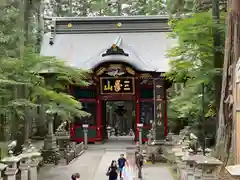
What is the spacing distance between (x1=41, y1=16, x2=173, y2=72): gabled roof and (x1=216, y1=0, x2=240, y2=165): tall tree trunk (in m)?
15.5

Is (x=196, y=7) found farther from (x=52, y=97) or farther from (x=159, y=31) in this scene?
(x=159, y=31)

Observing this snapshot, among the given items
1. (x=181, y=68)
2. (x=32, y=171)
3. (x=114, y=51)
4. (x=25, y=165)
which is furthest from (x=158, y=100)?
(x=25, y=165)

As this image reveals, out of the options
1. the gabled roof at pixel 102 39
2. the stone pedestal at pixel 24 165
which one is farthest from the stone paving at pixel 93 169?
the gabled roof at pixel 102 39

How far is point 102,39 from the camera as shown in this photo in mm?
29781

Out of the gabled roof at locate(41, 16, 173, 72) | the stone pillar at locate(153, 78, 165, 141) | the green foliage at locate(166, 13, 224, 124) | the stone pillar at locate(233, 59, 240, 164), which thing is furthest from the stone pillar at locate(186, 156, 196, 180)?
the gabled roof at locate(41, 16, 173, 72)

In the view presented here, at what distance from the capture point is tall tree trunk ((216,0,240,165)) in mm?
10750

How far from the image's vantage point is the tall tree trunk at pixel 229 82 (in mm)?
10750

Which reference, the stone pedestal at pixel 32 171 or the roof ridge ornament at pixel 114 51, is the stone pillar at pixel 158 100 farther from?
the stone pedestal at pixel 32 171

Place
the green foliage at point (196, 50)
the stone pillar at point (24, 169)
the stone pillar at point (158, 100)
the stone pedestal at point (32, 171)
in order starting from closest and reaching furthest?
the stone pillar at point (24, 169) < the stone pedestal at point (32, 171) < the green foliage at point (196, 50) < the stone pillar at point (158, 100)

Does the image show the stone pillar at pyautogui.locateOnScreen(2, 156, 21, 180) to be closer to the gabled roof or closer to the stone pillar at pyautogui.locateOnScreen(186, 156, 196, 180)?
the stone pillar at pyautogui.locateOnScreen(186, 156, 196, 180)

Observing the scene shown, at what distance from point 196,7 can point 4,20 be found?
772 cm

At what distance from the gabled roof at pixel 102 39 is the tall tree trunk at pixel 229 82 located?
50.8ft

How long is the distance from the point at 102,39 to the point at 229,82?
64.2 ft

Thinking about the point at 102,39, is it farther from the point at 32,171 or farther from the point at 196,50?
the point at 32,171
